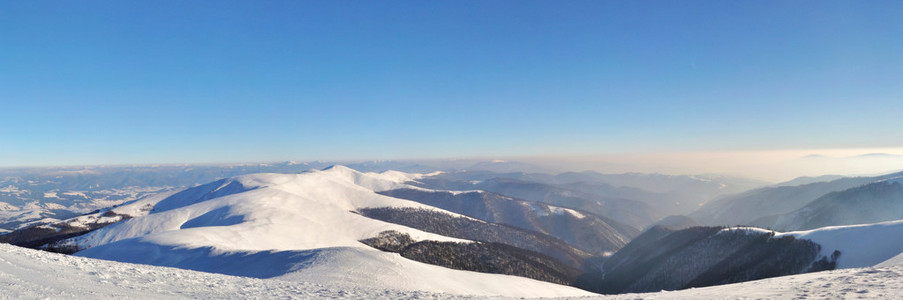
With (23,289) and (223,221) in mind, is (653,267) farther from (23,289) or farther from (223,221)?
(223,221)

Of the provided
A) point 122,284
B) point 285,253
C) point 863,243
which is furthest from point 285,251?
point 863,243

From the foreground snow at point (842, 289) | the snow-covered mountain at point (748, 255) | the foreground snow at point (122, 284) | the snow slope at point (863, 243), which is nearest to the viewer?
the foreground snow at point (122, 284)

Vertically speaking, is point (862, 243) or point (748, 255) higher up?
point (862, 243)

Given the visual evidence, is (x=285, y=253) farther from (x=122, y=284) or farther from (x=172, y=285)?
(x=122, y=284)

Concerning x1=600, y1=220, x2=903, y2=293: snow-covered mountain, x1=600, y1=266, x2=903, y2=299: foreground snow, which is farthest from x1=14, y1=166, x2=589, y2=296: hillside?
x1=600, y1=220, x2=903, y2=293: snow-covered mountain

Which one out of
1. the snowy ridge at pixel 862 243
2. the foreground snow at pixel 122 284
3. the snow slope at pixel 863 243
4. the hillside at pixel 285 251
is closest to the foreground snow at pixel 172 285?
the foreground snow at pixel 122 284

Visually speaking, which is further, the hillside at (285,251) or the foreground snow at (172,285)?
the hillside at (285,251)

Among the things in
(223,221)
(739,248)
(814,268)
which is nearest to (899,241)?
(814,268)

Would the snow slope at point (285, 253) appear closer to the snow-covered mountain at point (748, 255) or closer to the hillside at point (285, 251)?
A: the hillside at point (285, 251)

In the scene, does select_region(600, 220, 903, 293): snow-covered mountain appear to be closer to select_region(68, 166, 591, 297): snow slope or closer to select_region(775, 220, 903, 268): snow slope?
select_region(775, 220, 903, 268): snow slope
